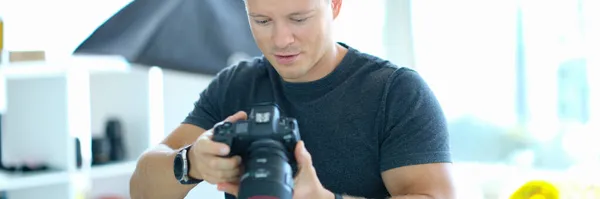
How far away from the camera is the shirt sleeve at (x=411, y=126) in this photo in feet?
4.26

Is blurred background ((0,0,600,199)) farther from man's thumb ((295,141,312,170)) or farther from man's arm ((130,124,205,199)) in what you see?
man's thumb ((295,141,312,170))

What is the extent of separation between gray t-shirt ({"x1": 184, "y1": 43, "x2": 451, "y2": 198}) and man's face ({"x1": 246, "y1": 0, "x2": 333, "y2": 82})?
8 centimetres

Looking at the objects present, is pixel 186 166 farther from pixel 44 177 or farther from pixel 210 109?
pixel 44 177

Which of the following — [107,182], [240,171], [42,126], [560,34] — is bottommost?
[107,182]

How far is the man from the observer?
4.23 ft

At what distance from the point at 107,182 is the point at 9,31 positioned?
0.61m

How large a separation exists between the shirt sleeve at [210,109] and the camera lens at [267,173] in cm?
48

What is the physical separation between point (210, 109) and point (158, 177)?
186mm

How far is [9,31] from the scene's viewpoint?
8.69 ft

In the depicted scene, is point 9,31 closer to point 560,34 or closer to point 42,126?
point 42,126

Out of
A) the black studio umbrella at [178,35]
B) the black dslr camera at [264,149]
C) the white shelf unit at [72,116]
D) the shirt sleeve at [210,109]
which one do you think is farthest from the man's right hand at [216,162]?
the white shelf unit at [72,116]

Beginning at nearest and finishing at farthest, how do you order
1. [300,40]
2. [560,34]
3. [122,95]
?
1. [300,40]
2. [560,34]
3. [122,95]

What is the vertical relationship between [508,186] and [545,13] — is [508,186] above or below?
below

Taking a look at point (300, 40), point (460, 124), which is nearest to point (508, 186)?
point (460, 124)
